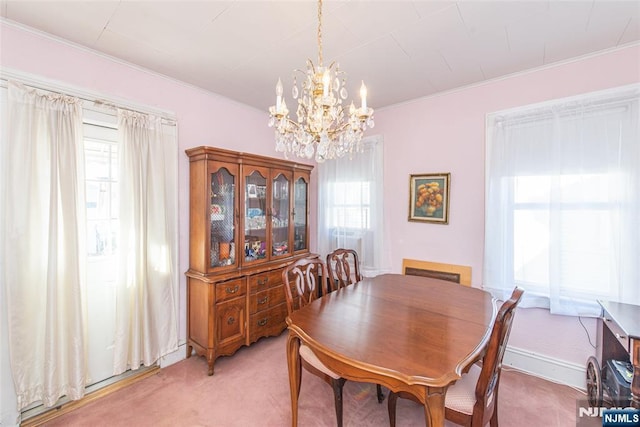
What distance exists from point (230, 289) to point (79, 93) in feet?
6.22

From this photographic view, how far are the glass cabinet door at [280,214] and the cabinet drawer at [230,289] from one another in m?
0.51

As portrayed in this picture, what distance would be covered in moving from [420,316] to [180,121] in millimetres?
2607

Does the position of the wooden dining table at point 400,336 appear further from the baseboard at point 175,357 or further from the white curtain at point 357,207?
the baseboard at point 175,357

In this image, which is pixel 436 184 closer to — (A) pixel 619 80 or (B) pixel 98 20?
(A) pixel 619 80

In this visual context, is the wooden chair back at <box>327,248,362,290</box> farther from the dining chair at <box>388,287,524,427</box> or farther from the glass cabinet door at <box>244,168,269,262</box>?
the dining chair at <box>388,287,524,427</box>

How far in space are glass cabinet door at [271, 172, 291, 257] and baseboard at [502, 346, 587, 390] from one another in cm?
238

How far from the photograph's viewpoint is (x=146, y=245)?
7.26ft

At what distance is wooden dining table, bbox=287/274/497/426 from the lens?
1.04 meters

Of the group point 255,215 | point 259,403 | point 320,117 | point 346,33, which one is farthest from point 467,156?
point 259,403

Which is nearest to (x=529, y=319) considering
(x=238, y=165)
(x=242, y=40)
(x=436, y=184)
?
(x=436, y=184)

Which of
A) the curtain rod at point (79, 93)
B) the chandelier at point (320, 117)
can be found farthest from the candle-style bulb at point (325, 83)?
the curtain rod at point (79, 93)

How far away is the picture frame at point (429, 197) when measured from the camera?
2.74m

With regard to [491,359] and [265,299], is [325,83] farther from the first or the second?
[265,299]

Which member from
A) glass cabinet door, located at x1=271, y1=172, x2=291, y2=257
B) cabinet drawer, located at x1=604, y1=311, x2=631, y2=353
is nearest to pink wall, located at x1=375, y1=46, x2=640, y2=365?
cabinet drawer, located at x1=604, y1=311, x2=631, y2=353
